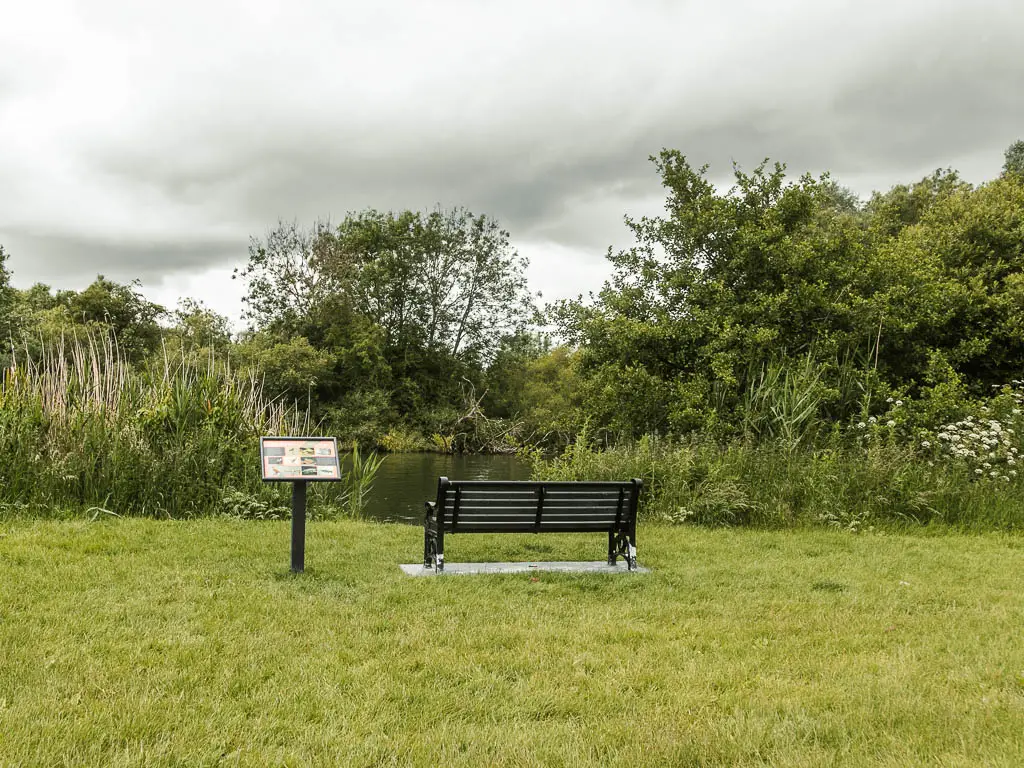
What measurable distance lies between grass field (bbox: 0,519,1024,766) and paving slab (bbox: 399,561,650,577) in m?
0.25

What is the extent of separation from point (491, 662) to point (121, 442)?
5.88m

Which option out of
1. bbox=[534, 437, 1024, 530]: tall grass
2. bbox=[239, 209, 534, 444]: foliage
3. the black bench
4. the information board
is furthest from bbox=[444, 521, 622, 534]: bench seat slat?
bbox=[239, 209, 534, 444]: foliage

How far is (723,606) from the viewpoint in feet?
16.0

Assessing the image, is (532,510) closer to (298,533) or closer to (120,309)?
(298,533)

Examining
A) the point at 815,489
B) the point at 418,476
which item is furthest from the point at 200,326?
the point at 815,489

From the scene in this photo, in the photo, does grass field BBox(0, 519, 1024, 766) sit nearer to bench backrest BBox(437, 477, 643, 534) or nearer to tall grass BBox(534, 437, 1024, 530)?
bench backrest BBox(437, 477, 643, 534)

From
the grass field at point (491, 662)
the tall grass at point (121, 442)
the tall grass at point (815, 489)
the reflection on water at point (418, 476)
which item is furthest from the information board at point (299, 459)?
the reflection on water at point (418, 476)

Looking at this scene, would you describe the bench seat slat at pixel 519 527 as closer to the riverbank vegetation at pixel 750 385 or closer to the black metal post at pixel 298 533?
the black metal post at pixel 298 533

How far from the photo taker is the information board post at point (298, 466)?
554cm

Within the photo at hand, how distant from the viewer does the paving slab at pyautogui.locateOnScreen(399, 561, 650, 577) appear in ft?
19.2

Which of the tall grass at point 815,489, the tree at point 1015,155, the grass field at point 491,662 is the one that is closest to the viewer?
the grass field at point 491,662

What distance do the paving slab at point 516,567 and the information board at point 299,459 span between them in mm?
964

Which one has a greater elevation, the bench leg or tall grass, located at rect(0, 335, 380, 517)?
tall grass, located at rect(0, 335, 380, 517)

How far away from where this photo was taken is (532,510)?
607cm
